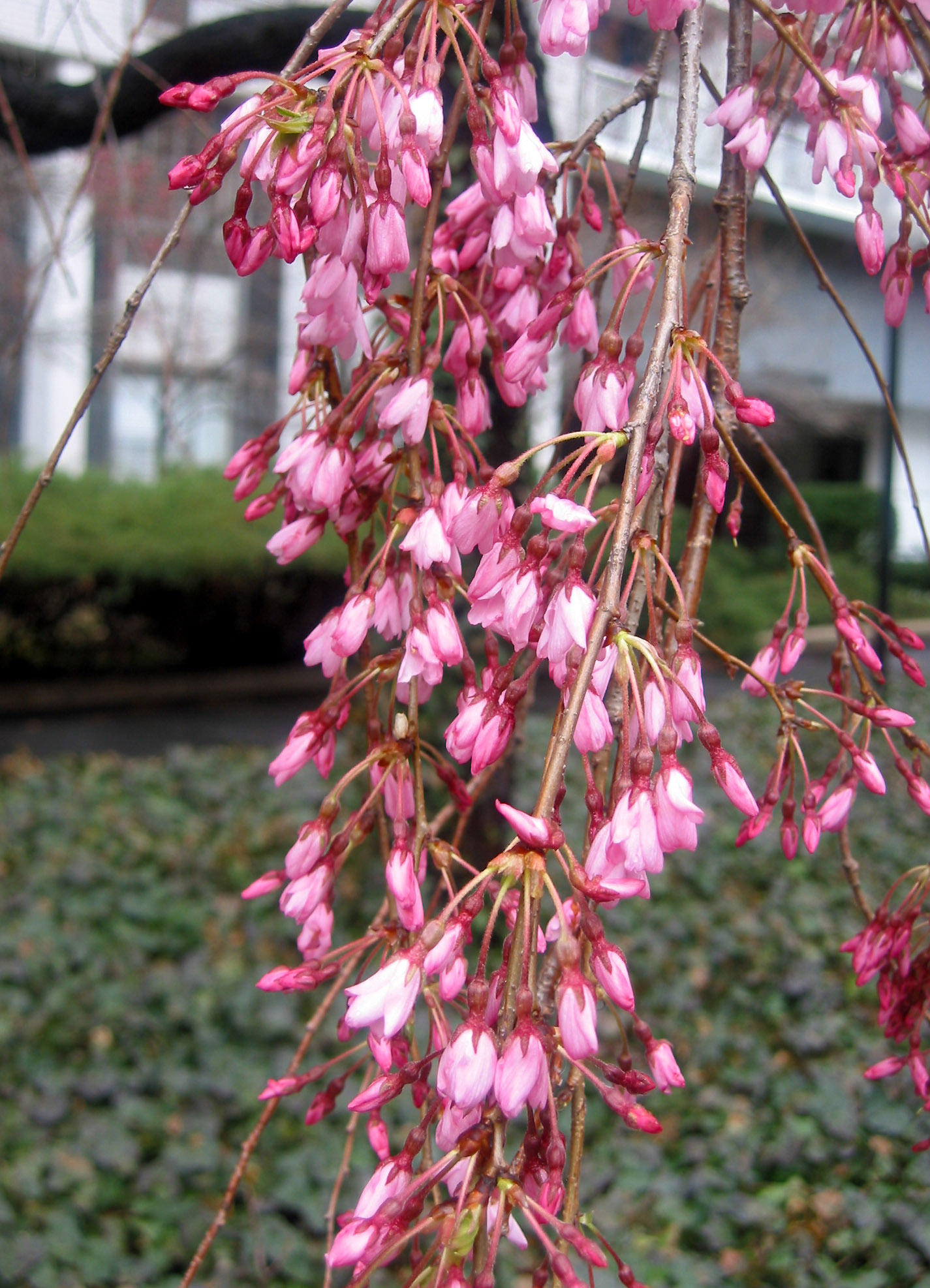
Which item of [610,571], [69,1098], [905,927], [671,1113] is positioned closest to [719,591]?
[671,1113]

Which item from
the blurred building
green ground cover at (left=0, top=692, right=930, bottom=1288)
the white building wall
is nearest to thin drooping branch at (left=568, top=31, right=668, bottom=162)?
green ground cover at (left=0, top=692, right=930, bottom=1288)

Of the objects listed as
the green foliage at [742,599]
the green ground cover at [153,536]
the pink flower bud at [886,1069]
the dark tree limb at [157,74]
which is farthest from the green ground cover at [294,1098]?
the green ground cover at [153,536]

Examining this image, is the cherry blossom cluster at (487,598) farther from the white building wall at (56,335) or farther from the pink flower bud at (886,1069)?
the white building wall at (56,335)

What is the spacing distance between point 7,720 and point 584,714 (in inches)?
335

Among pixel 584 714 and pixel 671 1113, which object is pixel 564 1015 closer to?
pixel 584 714

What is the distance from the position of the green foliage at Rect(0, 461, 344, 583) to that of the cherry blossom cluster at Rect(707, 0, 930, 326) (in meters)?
7.97

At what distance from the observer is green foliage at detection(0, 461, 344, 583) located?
9016 millimetres

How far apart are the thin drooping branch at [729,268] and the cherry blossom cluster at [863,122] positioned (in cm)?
4

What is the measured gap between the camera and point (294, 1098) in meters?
2.86

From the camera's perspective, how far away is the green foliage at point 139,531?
29.6 feet

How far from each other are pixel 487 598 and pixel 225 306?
40.5 ft

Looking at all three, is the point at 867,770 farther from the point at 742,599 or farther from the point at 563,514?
the point at 742,599

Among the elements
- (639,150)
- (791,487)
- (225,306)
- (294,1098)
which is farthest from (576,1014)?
(225,306)

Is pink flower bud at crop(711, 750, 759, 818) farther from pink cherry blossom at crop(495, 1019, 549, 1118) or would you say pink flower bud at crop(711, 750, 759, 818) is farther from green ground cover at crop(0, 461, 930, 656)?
green ground cover at crop(0, 461, 930, 656)
